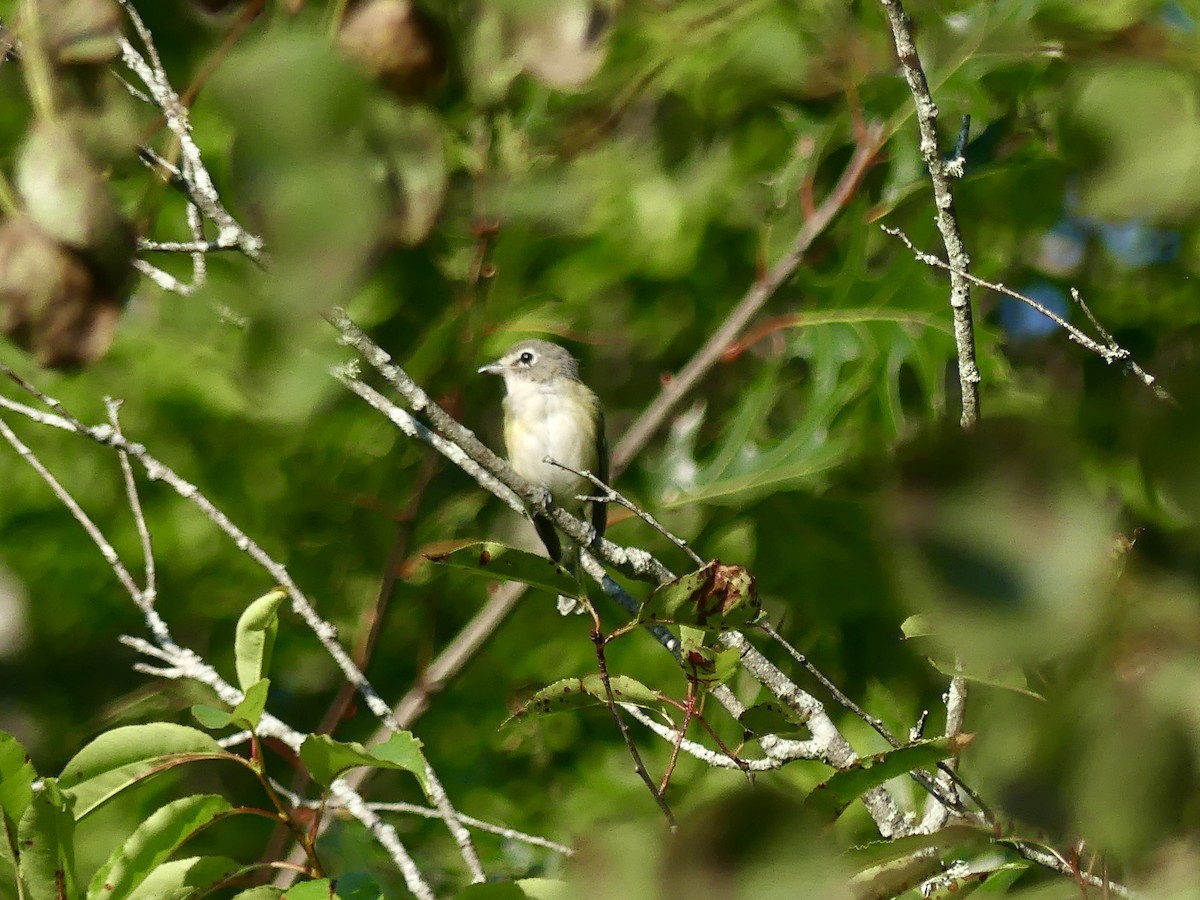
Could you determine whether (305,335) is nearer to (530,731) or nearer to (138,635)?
(530,731)

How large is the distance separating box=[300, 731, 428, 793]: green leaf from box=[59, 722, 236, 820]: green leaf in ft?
0.90

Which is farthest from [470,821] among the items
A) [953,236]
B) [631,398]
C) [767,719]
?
[631,398]

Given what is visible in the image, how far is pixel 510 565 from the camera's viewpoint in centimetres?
141

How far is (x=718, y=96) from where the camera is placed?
2.75 m

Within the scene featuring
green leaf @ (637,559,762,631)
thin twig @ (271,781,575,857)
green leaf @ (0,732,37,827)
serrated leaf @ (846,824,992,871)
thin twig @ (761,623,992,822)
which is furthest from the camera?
thin twig @ (271,781,575,857)

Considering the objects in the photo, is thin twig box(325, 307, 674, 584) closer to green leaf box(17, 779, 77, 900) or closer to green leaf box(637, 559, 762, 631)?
green leaf box(637, 559, 762, 631)

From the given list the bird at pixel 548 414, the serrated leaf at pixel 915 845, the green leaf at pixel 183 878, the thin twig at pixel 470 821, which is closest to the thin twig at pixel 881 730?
the thin twig at pixel 470 821

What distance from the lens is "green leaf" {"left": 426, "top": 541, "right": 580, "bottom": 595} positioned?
54.0 inches

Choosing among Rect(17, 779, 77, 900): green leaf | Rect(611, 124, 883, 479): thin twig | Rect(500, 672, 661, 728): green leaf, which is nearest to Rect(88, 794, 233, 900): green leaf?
Rect(17, 779, 77, 900): green leaf

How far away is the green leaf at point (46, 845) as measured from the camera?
4.75 feet

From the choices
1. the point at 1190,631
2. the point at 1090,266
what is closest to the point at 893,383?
the point at 1090,266

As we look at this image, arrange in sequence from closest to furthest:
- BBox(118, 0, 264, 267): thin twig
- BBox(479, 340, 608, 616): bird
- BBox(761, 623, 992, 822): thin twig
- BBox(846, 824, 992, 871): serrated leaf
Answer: BBox(118, 0, 264, 267): thin twig
BBox(846, 824, 992, 871): serrated leaf
BBox(761, 623, 992, 822): thin twig
BBox(479, 340, 608, 616): bird

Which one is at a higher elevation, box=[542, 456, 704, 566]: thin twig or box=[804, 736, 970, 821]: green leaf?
box=[804, 736, 970, 821]: green leaf

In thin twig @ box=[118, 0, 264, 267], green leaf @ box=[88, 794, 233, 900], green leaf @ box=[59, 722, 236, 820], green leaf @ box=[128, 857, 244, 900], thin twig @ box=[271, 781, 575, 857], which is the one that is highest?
thin twig @ box=[118, 0, 264, 267]
